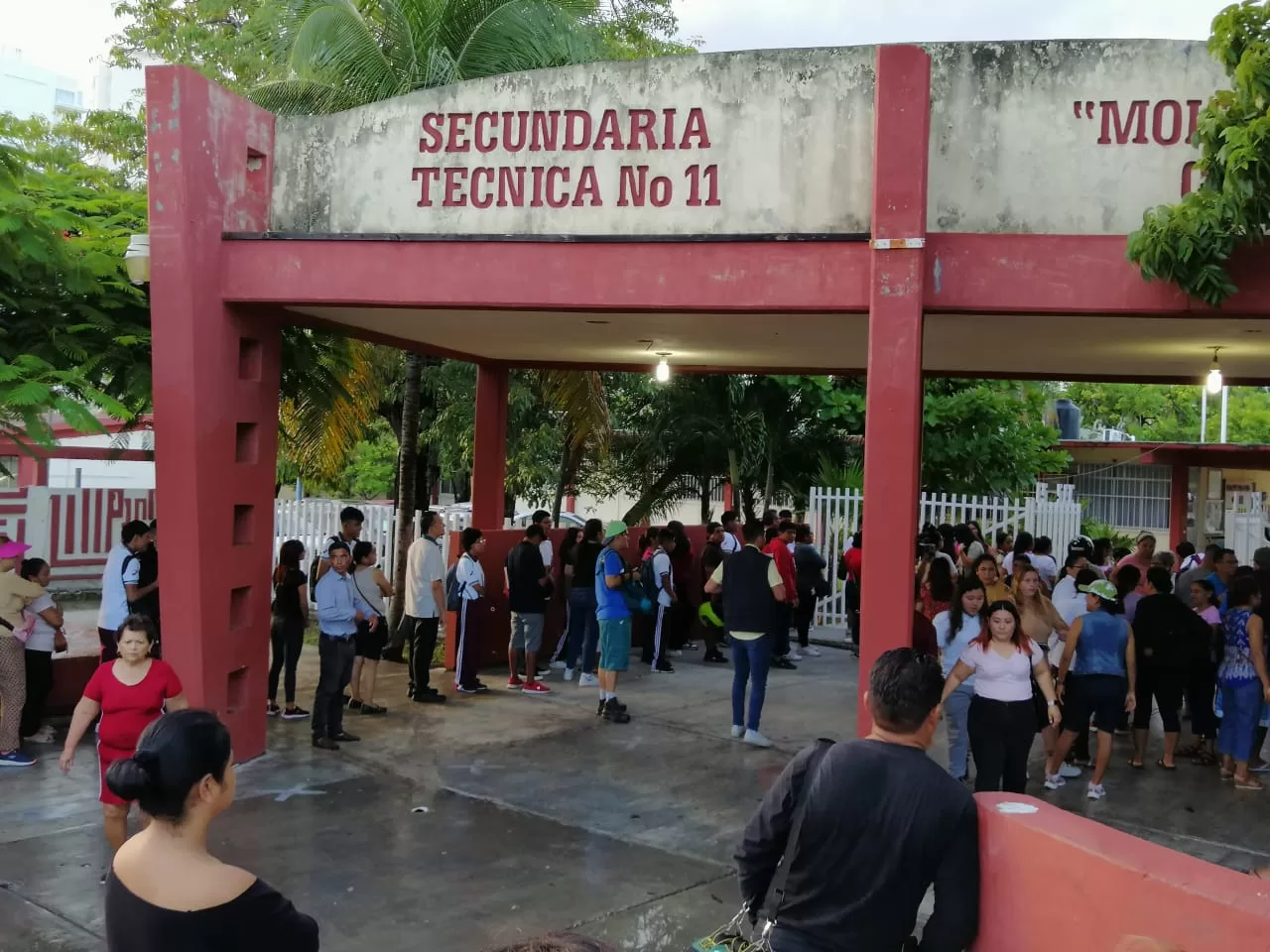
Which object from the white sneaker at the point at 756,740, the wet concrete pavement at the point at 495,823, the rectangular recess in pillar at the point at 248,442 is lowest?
the wet concrete pavement at the point at 495,823

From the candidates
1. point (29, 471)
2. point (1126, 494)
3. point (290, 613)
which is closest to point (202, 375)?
point (290, 613)

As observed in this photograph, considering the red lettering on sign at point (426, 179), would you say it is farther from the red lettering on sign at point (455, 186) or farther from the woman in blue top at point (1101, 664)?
the woman in blue top at point (1101, 664)

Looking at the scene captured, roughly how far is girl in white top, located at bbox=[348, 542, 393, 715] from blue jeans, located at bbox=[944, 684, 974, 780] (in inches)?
181

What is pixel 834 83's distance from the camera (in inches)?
322

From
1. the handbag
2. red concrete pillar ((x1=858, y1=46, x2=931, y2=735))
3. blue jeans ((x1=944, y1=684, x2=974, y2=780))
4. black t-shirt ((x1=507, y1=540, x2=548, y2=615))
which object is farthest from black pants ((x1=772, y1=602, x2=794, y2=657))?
the handbag

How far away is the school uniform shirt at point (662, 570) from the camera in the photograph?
13055 millimetres

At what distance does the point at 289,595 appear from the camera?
401 inches

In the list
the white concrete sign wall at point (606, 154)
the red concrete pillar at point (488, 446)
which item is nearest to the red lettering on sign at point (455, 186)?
the white concrete sign wall at point (606, 154)

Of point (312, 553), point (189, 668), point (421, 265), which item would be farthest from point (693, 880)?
point (312, 553)

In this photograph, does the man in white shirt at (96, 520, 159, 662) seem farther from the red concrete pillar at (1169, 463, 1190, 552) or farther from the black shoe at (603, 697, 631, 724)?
the red concrete pillar at (1169, 463, 1190, 552)

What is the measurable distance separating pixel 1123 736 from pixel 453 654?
6.58 metres

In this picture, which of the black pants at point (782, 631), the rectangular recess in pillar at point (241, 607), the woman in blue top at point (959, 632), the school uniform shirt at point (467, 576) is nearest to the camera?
the woman in blue top at point (959, 632)

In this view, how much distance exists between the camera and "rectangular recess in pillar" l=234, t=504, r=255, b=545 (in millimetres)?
9086

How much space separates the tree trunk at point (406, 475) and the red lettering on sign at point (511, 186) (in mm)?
5796
